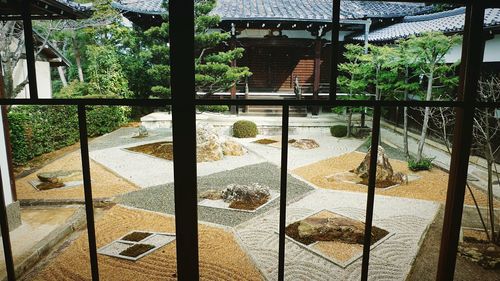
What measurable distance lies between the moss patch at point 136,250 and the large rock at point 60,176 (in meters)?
3.74

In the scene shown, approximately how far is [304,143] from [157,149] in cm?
434

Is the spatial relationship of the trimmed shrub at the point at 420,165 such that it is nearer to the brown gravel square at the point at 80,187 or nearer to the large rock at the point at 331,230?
the large rock at the point at 331,230

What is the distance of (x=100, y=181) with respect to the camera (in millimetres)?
6750

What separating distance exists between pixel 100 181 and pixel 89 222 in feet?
20.6

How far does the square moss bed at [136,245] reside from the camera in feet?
12.3

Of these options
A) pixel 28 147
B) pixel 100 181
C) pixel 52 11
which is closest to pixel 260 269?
pixel 52 11

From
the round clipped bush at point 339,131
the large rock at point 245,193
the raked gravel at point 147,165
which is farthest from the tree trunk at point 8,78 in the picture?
the round clipped bush at point 339,131

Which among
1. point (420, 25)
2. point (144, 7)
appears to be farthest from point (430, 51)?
point (144, 7)

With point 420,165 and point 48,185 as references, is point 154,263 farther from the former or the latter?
point 420,165

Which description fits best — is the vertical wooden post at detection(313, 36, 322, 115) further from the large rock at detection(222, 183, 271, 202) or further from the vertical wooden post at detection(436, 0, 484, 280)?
the vertical wooden post at detection(436, 0, 484, 280)

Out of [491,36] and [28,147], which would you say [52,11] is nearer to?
[28,147]

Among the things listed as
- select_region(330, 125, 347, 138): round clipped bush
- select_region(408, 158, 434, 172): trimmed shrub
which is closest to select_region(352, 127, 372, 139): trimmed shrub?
select_region(330, 125, 347, 138): round clipped bush

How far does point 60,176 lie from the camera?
7.14m

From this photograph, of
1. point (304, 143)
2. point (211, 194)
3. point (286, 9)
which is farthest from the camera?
point (286, 9)
